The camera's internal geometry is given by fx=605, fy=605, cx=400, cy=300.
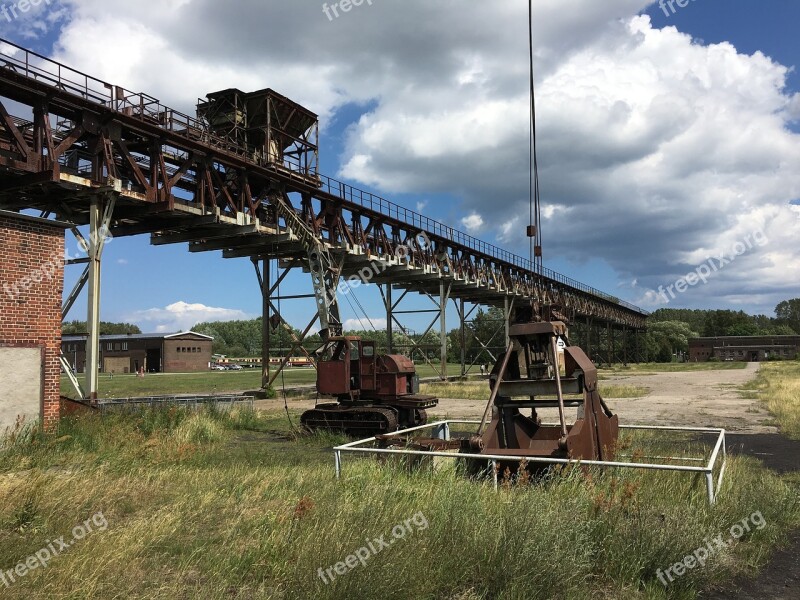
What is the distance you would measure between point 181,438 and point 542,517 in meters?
8.68

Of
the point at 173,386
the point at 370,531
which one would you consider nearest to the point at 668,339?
the point at 173,386

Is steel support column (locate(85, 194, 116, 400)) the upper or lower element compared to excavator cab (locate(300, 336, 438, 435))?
upper

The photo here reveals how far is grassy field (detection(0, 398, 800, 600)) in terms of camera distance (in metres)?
4.47

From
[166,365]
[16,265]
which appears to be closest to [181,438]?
[16,265]

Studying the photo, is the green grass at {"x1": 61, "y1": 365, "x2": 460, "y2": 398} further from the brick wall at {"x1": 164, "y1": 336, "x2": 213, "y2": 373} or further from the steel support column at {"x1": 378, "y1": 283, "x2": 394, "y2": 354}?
the brick wall at {"x1": 164, "y1": 336, "x2": 213, "y2": 373}

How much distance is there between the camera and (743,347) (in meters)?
122

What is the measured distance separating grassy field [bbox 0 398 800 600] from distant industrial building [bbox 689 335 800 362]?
128028 millimetres

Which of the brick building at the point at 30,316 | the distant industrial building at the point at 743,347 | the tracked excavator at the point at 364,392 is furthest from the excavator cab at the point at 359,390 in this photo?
the distant industrial building at the point at 743,347

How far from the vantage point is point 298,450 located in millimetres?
12617

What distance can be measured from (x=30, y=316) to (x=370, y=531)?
915 centimetres

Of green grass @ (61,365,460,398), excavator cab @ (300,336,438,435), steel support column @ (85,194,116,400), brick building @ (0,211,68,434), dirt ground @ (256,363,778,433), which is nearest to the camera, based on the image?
brick building @ (0,211,68,434)

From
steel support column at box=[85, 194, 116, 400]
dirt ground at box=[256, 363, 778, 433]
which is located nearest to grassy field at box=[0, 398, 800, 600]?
dirt ground at box=[256, 363, 778, 433]

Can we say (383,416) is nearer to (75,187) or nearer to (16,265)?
(16,265)

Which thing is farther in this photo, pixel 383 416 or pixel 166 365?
pixel 166 365
